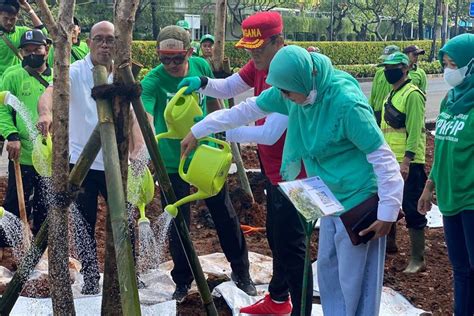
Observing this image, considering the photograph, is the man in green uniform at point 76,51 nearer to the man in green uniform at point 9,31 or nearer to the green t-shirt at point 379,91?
the man in green uniform at point 9,31

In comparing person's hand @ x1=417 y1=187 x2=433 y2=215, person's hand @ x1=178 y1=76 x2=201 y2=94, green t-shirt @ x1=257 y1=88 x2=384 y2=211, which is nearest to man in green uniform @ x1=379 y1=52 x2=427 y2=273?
person's hand @ x1=417 y1=187 x2=433 y2=215

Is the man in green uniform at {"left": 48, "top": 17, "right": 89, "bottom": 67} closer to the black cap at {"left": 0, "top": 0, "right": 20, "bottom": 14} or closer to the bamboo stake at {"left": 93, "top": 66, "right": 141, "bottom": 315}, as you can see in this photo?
the black cap at {"left": 0, "top": 0, "right": 20, "bottom": 14}

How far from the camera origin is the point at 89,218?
4.96m

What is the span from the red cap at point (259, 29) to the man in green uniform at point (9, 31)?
7.81ft

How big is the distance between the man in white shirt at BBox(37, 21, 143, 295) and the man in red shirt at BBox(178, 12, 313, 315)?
2.08 ft

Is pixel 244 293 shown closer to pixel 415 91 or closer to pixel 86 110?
pixel 86 110

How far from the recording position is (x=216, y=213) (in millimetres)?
4988

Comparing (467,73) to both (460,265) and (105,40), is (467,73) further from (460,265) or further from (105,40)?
(105,40)

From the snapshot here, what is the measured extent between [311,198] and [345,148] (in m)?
0.32

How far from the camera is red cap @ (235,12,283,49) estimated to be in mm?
4090

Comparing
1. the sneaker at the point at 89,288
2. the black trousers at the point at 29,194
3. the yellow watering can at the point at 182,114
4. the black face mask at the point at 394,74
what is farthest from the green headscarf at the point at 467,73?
the black trousers at the point at 29,194

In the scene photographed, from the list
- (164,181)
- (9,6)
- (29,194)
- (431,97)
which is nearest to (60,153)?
(164,181)

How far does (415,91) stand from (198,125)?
248 cm

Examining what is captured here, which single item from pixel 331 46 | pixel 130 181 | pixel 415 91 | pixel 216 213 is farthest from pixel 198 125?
pixel 331 46
